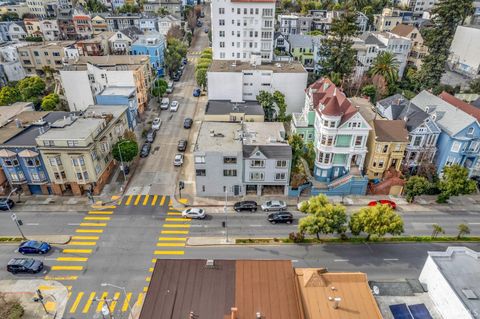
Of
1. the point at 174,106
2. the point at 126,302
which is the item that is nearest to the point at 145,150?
the point at 174,106

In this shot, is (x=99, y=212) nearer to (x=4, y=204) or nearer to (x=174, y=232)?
(x=174, y=232)

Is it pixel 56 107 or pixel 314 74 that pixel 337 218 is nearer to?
pixel 314 74

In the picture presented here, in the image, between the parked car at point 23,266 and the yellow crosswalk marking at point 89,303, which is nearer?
the yellow crosswalk marking at point 89,303

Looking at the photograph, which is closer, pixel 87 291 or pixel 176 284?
pixel 176 284

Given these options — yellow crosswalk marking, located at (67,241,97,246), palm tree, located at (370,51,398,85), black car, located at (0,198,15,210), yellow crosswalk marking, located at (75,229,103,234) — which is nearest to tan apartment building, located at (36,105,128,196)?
black car, located at (0,198,15,210)

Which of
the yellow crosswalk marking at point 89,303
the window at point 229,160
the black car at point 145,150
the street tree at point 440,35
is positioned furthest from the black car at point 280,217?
the street tree at point 440,35

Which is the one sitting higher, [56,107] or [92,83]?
[92,83]

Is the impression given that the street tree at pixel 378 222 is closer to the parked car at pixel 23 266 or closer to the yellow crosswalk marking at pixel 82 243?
the yellow crosswalk marking at pixel 82 243

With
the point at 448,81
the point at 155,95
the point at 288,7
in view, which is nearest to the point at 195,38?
the point at 288,7
